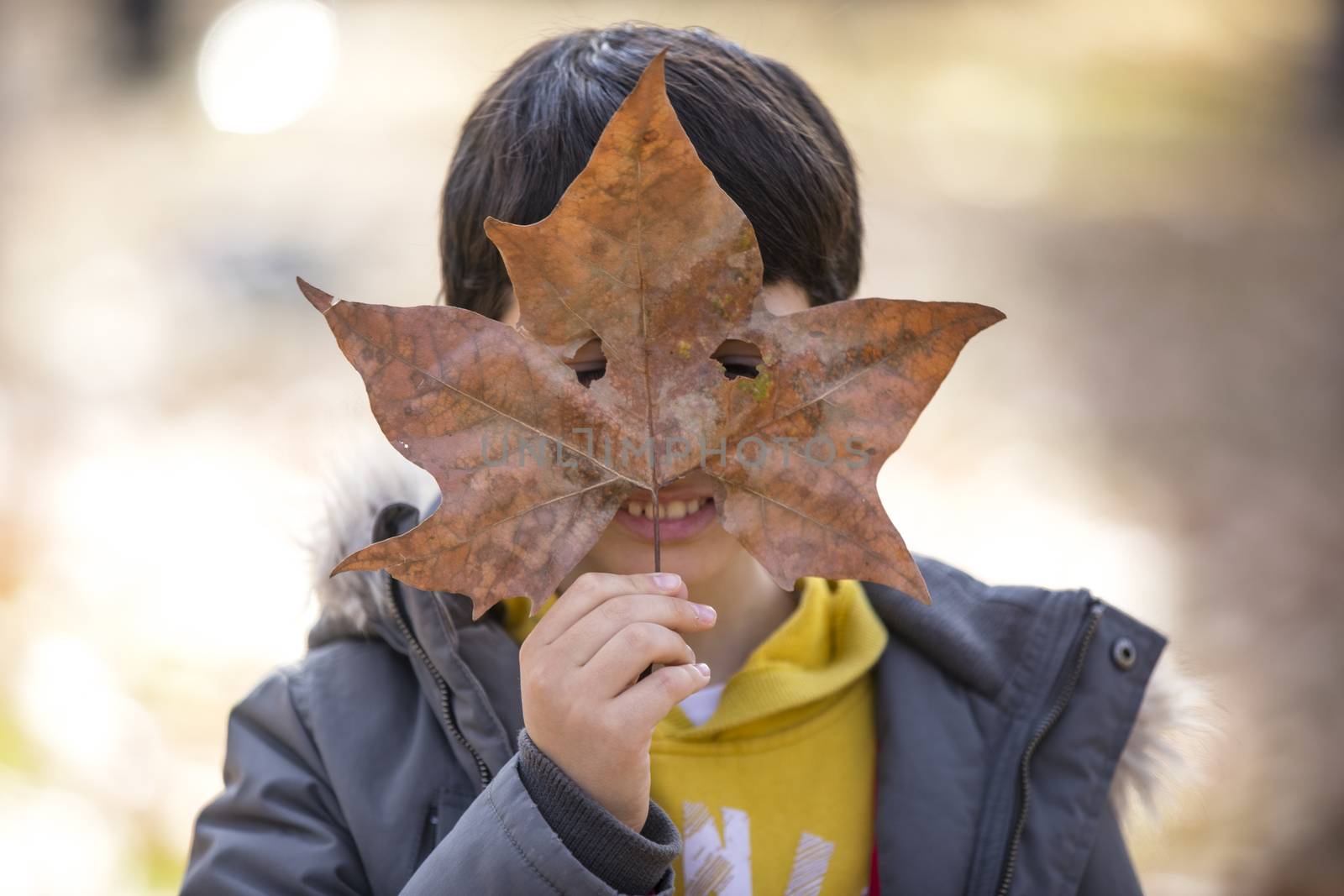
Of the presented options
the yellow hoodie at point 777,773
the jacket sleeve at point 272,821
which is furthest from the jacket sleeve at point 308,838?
the yellow hoodie at point 777,773

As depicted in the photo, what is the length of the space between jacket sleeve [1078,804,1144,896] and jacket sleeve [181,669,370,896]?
685mm

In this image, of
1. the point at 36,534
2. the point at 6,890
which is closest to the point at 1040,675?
the point at 6,890

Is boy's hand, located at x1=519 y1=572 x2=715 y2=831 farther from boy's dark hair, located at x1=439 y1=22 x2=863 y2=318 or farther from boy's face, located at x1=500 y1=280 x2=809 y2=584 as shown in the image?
boy's dark hair, located at x1=439 y1=22 x2=863 y2=318

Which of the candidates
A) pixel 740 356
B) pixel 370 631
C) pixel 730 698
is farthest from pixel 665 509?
pixel 370 631

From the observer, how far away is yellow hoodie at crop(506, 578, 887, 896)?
1.07m

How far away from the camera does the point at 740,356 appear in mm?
852

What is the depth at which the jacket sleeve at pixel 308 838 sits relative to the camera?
854mm

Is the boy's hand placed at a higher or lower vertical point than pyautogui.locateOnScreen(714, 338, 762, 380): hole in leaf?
lower

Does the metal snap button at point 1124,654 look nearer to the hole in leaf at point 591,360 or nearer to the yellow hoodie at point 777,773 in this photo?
the yellow hoodie at point 777,773

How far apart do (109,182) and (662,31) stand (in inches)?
162

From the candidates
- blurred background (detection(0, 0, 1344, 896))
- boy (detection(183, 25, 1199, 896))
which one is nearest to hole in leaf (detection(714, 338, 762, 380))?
boy (detection(183, 25, 1199, 896))

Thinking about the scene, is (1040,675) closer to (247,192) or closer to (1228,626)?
(1228,626)

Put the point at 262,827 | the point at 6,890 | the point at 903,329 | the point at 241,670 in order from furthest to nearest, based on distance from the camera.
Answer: the point at 241,670 < the point at 6,890 < the point at 262,827 < the point at 903,329

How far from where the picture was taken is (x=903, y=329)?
2.53 feet
